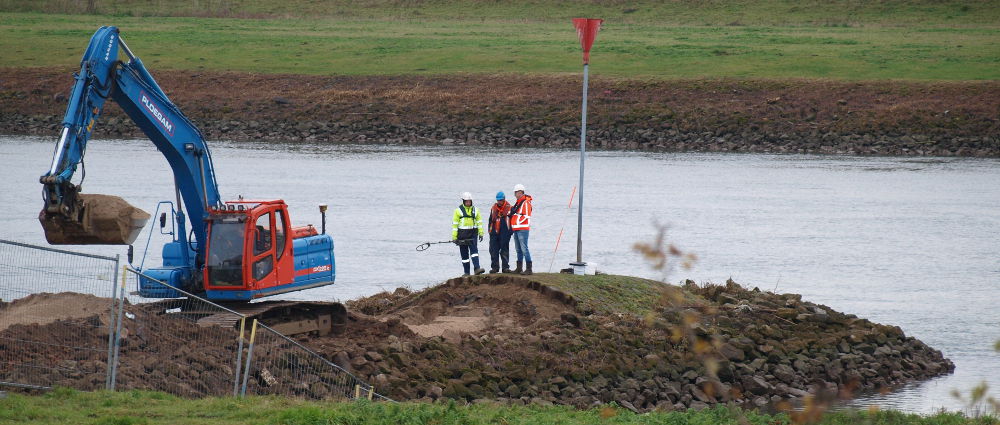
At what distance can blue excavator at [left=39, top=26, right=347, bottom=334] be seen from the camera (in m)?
16.6

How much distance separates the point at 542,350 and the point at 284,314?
4.10m

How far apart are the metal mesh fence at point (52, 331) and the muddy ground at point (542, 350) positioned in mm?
28

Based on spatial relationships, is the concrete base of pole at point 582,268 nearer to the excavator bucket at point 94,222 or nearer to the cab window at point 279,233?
the cab window at point 279,233

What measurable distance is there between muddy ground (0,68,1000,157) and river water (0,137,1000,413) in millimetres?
3500

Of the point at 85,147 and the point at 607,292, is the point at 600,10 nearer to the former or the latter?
the point at 607,292

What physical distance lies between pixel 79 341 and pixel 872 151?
5657cm

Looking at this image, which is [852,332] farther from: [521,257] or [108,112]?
[108,112]

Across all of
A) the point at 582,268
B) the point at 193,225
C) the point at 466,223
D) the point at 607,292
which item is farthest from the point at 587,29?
the point at 193,225

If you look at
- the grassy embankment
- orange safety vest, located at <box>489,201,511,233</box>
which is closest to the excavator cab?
orange safety vest, located at <box>489,201,511,233</box>

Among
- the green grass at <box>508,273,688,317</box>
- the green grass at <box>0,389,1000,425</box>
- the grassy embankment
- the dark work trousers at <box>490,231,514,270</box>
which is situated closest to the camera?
the green grass at <box>0,389,1000,425</box>

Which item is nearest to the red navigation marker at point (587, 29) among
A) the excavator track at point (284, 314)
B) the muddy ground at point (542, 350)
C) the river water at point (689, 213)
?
the muddy ground at point (542, 350)

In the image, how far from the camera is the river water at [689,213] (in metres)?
30.2

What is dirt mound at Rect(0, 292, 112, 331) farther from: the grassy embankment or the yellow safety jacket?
the grassy embankment

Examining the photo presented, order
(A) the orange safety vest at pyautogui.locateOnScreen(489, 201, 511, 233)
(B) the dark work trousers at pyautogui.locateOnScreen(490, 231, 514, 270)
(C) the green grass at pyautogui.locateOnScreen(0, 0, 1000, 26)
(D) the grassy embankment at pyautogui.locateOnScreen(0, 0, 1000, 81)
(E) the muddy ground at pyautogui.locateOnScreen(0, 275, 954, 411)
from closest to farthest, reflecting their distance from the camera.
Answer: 1. (E) the muddy ground at pyautogui.locateOnScreen(0, 275, 954, 411)
2. (A) the orange safety vest at pyautogui.locateOnScreen(489, 201, 511, 233)
3. (B) the dark work trousers at pyautogui.locateOnScreen(490, 231, 514, 270)
4. (D) the grassy embankment at pyautogui.locateOnScreen(0, 0, 1000, 81)
5. (C) the green grass at pyautogui.locateOnScreen(0, 0, 1000, 26)
